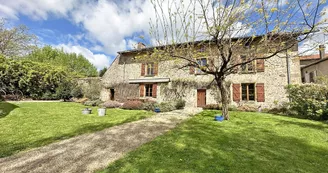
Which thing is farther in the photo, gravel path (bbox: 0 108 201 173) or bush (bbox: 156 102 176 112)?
bush (bbox: 156 102 176 112)

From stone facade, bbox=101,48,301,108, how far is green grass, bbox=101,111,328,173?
158 inches

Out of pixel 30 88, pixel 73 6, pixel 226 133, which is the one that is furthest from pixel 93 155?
pixel 30 88

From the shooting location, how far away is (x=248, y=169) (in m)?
2.79

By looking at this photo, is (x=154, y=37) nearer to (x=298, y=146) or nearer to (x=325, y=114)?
(x=298, y=146)

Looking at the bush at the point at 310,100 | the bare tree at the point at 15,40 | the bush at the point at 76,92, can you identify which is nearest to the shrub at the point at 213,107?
the bush at the point at 310,100

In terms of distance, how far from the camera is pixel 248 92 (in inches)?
458

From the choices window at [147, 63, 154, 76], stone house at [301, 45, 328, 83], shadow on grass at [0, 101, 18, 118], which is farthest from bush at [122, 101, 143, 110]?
stone house at [301, 45, 328, 83]

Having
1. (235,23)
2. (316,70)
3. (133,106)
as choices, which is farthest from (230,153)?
(316,70)

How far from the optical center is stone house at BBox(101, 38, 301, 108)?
Answer: 10812 millimetres

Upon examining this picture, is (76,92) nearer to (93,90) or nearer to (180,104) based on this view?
(93,90)

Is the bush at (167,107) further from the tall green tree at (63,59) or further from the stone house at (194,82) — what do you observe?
the tall green tree at (63,59)

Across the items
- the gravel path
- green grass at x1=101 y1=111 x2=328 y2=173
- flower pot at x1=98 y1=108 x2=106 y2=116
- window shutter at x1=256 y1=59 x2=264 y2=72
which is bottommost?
the gravel path

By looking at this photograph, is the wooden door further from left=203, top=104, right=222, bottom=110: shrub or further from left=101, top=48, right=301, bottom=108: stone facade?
left=203, top=104, right=222, bottom=110: shrub

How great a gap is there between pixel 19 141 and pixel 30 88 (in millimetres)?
15488
